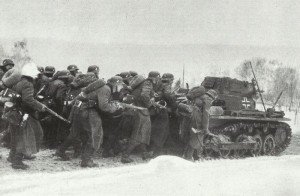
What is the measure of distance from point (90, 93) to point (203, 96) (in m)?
2.57

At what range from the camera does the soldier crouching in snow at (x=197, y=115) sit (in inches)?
415

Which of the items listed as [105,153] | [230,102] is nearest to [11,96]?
[105,153]

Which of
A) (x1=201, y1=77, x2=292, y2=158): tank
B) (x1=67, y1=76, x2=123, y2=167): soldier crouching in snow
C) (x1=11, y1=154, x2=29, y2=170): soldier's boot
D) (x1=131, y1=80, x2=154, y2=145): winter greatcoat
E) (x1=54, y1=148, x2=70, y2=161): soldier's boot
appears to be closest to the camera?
(x1=11, y1=154, x2=29, y2=170): soldier's boot

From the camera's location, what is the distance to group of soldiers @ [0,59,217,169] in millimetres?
8742

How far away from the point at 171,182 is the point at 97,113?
3.53m

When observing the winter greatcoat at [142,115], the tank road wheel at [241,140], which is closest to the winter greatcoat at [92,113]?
the winter greatcoat at [142,115]

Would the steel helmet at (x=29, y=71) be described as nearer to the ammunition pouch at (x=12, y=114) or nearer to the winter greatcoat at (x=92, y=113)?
the ammunition pouch at (x=12, y=114)

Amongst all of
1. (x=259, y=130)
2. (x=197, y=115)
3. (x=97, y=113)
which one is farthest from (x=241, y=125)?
(x=97, y=113)

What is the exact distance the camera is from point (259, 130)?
15031mm

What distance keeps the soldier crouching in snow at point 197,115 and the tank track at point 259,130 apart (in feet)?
9.35

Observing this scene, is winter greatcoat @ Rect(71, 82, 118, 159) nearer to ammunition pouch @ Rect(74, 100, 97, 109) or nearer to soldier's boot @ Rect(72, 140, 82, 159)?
ammunition pouch @ Rect(74, 100, 97, 109)

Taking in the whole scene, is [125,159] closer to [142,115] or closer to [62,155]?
[142,115]

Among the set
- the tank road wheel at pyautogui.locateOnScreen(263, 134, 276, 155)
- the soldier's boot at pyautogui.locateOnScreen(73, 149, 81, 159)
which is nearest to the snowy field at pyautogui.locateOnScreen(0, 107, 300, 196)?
the soldier's boot at pyautogui.locateOnScreen(73, 149, 81, 159)

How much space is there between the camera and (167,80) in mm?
10852
